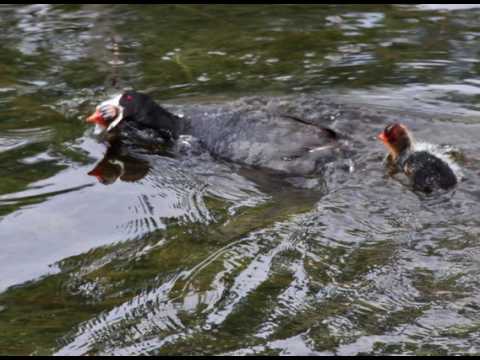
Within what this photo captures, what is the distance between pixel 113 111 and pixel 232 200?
180 cm

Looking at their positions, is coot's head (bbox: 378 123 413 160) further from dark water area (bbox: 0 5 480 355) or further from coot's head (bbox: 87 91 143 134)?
coot's head (bbox: 87 91 143 134)

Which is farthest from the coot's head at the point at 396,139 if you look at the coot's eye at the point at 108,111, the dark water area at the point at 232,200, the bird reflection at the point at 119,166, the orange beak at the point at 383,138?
the coot's eye at the point at 108,111

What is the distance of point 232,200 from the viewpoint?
257 inches

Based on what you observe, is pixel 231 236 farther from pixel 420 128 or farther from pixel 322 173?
pixel 420 128

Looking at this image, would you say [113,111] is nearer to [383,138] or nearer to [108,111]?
[108,111]

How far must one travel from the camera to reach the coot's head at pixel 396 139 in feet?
22.4

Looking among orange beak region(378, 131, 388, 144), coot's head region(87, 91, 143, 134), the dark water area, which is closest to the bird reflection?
the dark water area

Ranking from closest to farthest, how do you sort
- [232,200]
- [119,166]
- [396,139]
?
1. [232,200]
2. [396,139]
3. [119,166]

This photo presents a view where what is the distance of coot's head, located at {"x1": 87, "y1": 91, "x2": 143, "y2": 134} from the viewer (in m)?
7.88

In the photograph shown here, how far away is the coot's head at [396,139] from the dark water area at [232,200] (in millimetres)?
176

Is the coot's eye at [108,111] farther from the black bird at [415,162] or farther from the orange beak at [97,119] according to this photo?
the black bird at [415,162]

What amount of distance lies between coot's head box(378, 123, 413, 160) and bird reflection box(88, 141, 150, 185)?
5.79 feet

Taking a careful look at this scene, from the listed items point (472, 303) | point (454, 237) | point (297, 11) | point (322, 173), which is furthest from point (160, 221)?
point (297, 11)

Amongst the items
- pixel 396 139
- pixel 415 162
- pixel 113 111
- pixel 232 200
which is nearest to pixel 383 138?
pixel 396 139
